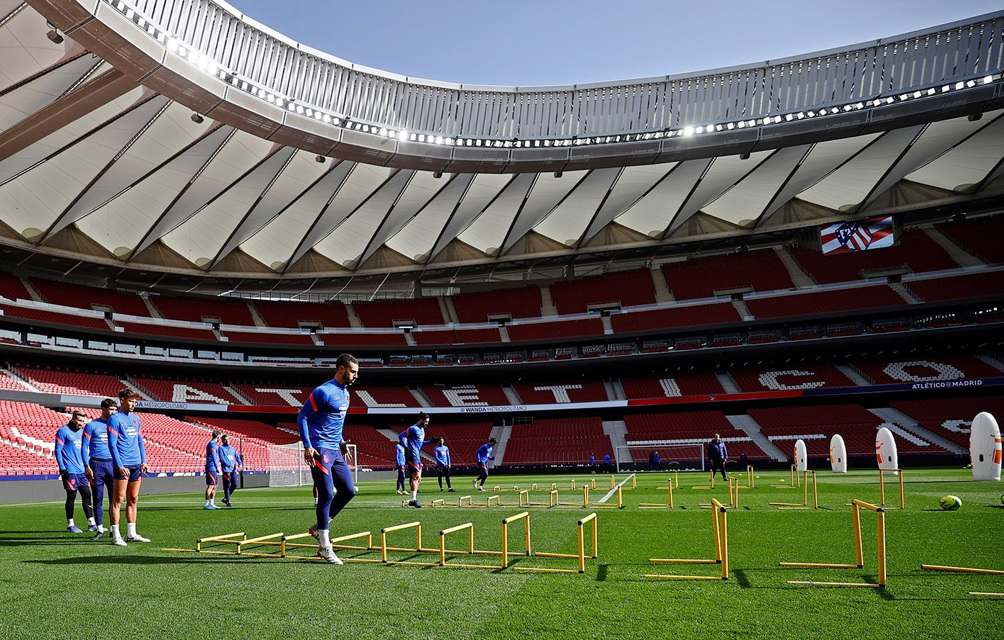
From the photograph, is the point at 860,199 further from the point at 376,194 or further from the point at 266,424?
the point at 266,424

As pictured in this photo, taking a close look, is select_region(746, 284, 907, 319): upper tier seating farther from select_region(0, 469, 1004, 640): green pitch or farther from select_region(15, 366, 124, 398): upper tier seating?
select_region(15, 366, 124, 398): upper tier seating

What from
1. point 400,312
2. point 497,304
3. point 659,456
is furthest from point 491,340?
point 659,456

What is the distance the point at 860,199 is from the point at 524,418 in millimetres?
26244

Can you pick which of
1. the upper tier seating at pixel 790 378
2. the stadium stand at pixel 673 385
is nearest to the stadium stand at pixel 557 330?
the stadium stand at pixel 673 385

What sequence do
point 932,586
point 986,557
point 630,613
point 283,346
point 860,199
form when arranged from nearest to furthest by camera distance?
1. point 630,613
2. point 932,586
3. point 986,557
4. point 860,199
5. point 283,346

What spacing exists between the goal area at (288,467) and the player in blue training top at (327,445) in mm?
23636

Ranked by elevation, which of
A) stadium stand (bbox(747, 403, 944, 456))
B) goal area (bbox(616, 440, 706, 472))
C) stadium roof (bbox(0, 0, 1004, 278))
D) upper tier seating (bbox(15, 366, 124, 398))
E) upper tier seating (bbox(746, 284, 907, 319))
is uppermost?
stadium roof (bbox(0, 0, 1004, 278))

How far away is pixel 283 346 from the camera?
50156 mm

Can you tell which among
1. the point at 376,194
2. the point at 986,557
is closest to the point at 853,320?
the point at 376,194

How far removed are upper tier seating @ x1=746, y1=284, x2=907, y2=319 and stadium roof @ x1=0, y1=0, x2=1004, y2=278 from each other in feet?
16.3

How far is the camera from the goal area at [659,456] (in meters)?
41.6

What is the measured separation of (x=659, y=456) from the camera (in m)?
42.6

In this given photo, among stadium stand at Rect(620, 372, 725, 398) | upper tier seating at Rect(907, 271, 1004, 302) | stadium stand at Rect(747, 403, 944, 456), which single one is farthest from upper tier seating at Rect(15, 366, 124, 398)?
upper tier seating at Rect(907, 271, 1004, 302)

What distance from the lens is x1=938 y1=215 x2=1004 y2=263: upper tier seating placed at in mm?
43469
